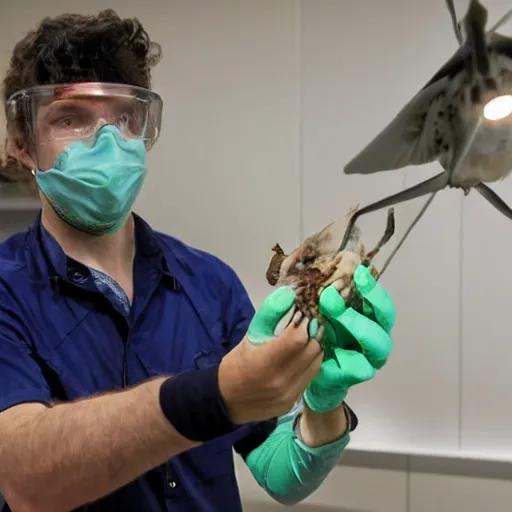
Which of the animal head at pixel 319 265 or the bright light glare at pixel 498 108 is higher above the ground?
the bright light glare at pixel 498 108

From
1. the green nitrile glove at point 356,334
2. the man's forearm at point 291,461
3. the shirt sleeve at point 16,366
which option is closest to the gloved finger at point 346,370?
the green nitrile glove at point 356,334

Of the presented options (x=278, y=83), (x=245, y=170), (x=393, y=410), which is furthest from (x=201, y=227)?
(x=393, y=410)

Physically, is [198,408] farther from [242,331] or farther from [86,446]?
[242,331]

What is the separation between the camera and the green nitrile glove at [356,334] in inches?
30.0

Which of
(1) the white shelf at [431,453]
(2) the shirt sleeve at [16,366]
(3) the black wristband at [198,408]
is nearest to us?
(3) the black wristband at [198,408]

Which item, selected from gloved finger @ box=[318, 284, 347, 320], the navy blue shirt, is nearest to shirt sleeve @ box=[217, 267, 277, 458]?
the navy blue shirt

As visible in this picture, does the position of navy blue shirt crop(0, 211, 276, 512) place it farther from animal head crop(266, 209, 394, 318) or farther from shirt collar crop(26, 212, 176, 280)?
animal head crop(266, 209, 394, 318)

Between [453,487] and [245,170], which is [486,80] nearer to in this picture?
[245,170]

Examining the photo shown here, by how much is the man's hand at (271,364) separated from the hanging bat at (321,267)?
1.1 inches

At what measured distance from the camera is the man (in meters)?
0.72

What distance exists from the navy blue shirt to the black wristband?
0.78 feet

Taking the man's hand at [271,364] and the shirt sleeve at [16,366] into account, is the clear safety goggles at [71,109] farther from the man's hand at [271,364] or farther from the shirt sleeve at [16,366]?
the man's hand at [271,364]

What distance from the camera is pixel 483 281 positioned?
49.2 inches

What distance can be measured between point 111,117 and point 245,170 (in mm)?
420
